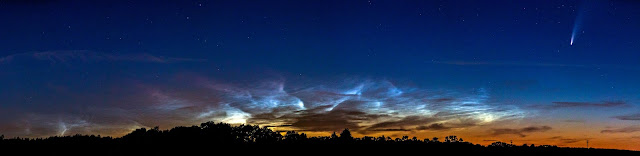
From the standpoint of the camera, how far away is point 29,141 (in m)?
67.2

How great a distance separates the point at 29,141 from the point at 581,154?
84.5 meters

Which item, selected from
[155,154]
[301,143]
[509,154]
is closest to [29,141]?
[155,154]

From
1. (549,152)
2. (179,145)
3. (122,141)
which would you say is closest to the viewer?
(122,141)

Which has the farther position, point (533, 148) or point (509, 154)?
point (533, 148)

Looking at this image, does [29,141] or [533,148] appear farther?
[533,148]

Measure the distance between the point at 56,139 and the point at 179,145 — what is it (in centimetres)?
1833

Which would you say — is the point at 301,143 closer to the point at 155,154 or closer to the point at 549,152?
the point at 155,154

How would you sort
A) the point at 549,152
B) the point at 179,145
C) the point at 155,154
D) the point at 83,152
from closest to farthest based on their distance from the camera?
the point at 83,152 → the point at 155,154 → the point at 179,145 → the point at 549,152

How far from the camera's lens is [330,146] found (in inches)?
3292

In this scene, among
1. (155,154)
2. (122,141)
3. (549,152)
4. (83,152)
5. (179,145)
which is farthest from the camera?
(549,152)

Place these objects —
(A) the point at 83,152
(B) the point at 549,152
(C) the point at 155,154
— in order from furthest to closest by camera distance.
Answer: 1. (B) the point at 549,152
2. (C) the point at 155,154
3. (A) the point at 83,152

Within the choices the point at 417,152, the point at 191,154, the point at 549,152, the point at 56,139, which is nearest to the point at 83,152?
the point at 56,139

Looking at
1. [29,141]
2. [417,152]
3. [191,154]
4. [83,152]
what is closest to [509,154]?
[417,152]

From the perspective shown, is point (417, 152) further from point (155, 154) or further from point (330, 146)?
point (155, 154)
